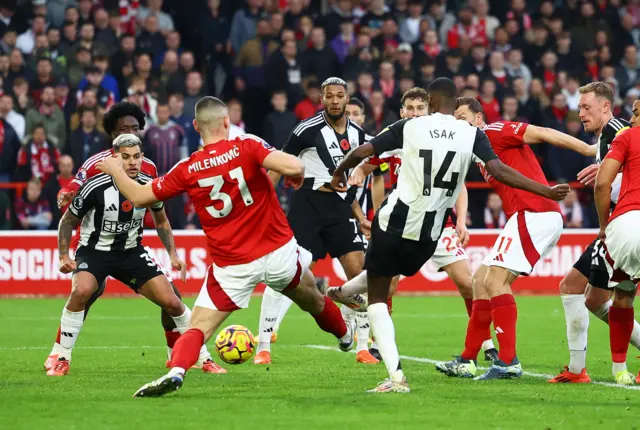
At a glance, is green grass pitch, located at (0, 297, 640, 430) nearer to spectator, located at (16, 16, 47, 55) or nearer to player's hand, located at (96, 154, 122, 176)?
player's hand, located at (96, 154, 122, 176)

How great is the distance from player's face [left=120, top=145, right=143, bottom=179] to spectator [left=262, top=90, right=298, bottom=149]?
1006 cm

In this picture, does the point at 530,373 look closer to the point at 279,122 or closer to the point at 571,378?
the point at 571,378

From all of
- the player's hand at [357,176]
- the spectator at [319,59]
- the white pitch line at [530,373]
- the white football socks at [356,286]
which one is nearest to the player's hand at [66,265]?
the white football socks at [356,286]

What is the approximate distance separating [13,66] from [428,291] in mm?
8433

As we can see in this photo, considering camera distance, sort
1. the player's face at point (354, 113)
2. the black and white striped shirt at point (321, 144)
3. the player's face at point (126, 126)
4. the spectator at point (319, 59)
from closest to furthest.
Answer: the player's face at point (126, 126) → the black and white striped shirt at point (321, 144) → the player's face at point (354, 113) → the spectator at point (319, 59)

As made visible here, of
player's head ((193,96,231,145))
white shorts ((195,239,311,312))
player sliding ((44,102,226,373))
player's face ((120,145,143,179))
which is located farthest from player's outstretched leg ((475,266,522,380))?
player's face ((120,145,143,179))

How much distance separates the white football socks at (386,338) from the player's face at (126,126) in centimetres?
334

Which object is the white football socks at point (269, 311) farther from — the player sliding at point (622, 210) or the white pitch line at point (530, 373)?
the player sliding at point (622, 210)

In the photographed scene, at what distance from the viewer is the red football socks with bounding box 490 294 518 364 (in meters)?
9.30

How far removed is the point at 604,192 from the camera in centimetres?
843

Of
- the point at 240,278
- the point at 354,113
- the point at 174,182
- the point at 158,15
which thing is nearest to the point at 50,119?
the point at 158,15

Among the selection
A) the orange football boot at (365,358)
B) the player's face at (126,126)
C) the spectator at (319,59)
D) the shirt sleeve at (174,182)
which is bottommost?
the orange football boot at (365,358)

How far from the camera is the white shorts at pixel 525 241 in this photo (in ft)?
30.7

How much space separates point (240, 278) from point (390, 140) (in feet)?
4.96
